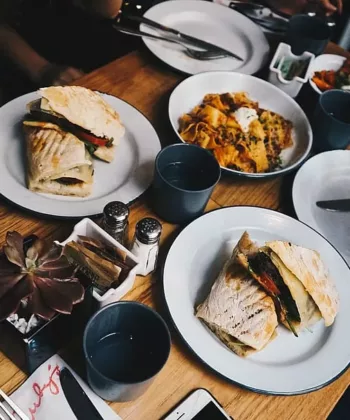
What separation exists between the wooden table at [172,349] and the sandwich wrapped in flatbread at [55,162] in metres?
0.08

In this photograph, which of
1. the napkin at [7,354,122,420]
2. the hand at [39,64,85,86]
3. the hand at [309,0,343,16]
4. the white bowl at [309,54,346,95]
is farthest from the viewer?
the hand at [309,0,343,16]

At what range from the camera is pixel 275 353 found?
97 centimetres

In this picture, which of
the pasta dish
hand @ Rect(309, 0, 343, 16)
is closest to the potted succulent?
the pasta dish

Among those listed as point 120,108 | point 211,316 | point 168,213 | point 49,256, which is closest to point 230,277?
point 211,316

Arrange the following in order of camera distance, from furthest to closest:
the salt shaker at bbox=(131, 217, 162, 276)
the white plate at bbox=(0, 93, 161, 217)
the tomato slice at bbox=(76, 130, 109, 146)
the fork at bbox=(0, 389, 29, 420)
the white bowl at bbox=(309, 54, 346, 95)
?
the white bowl at bbox=(309, 54, 346, 95) → the tomato slice at bbox=(76, 130, 109, 146) → the white plate at bbox=(0, 93, 161, 217) → the salt shaker at bbox=(131, 217, 162, 276) → the fork at bbox=(0, 389, 29, 420)

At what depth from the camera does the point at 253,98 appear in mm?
1504

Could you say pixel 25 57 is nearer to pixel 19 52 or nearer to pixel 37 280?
pixel 19 52

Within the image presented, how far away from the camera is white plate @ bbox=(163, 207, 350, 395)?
919 millimetres

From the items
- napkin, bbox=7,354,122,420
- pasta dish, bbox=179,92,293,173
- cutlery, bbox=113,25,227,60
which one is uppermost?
cutlery, bbox=113,25,227,60

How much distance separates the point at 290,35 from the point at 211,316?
1.01m

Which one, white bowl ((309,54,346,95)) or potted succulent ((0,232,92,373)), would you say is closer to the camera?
potted succulent ((0,232,92,373))

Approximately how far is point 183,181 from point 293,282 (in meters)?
0.35

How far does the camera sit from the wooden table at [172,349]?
2.88 ft

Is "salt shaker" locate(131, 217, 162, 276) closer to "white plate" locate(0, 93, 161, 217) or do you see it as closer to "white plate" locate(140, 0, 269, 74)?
"white plate" locate(0, 93, 161, 217)
